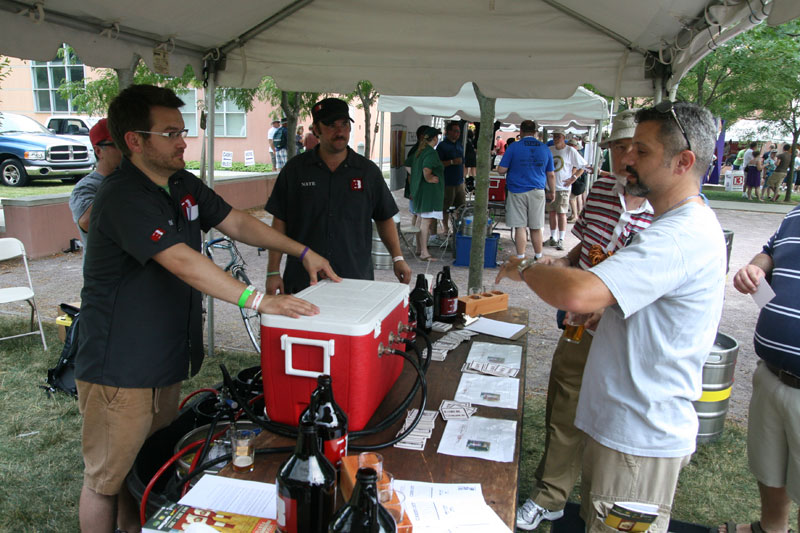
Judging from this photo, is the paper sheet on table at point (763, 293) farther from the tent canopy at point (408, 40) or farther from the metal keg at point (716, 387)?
the tent canopy at point (408, 40)

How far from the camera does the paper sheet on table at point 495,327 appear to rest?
273 centimetres

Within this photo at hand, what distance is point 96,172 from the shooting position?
3295 millimetres

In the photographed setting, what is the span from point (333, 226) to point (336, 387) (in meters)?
1.63

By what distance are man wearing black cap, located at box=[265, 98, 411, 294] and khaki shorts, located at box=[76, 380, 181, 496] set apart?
1174 mm

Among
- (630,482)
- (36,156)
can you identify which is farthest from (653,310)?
(36,156)

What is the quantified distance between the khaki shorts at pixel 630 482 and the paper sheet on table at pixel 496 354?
646 mm

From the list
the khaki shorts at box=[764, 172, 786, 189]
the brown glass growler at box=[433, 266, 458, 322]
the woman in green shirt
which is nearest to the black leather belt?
the brown glass growler at box=[433, 266, 458, 322]

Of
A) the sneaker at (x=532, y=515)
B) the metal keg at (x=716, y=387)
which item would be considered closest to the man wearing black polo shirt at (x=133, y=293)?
the sneaker at (x=532, y=515)

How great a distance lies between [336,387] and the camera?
158 cm

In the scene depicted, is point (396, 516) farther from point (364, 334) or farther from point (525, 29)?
point (525, 29)

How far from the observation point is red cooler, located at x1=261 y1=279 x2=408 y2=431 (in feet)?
4.97

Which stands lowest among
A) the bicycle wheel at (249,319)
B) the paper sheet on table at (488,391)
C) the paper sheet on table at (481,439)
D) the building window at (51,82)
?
the bicycle wheel at (249,319)

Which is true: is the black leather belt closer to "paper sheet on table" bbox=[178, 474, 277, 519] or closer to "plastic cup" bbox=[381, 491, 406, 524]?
"plastic cup" bbox=[381, 491, 406, 524]

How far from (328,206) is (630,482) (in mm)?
2073
